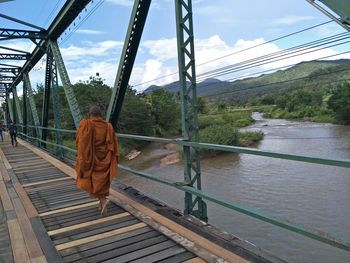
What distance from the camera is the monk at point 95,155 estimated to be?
15.1 ft

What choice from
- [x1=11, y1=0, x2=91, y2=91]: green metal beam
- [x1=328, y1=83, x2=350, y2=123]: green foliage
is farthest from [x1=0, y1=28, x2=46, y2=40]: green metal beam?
[x1=328, y1=83, x2=350, y2=123]: green foliage

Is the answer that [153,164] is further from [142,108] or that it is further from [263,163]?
[142,108]

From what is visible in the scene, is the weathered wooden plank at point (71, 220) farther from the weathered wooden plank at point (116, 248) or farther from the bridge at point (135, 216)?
the weathered wooden plank at point (116, 248)

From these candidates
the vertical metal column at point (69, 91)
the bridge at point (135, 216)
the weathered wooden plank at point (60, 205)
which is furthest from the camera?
the vertical metal column at point (69, 91)

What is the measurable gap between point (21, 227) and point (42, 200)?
1406mm

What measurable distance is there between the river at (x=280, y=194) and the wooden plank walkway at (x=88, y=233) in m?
3.66

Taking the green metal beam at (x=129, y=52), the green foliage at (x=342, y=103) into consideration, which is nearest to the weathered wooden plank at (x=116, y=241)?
the green metal beam at (x=129, y=52)

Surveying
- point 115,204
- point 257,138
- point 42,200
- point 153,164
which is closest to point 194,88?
point 115,204

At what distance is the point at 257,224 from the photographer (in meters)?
13.6

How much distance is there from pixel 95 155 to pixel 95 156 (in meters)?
0.01

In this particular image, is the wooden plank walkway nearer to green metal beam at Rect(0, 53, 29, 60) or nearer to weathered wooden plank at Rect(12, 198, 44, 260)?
weathered wooden plank at Rect(12, 198, 44, 260)

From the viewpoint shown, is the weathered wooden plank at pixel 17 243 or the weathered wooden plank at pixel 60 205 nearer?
the weathered wooden plank at pixel 17 243

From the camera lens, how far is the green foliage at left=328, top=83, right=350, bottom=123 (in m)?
49.8

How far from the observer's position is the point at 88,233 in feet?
13.4
